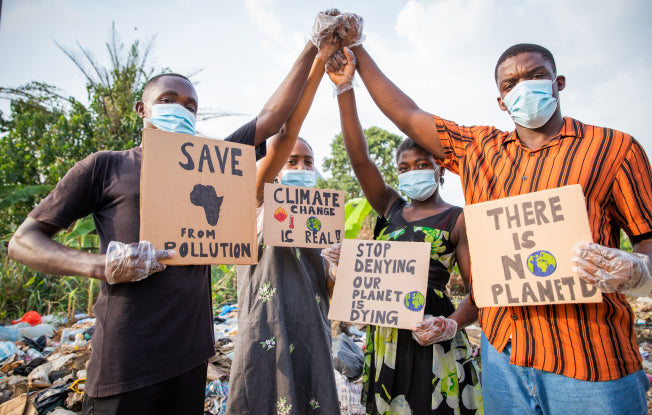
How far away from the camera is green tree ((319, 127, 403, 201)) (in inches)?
619

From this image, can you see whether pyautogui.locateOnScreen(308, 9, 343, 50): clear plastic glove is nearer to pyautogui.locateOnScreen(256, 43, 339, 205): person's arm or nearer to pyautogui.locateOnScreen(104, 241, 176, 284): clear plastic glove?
pyautogui.locateOnScreen(256, 43, 339, 205): person's arm

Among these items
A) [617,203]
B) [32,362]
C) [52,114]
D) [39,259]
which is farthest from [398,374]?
[52,114]

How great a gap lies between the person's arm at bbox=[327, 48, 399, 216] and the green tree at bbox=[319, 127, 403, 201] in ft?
40.1

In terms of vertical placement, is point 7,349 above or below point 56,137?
below

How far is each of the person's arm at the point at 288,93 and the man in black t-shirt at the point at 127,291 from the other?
1.76 feet

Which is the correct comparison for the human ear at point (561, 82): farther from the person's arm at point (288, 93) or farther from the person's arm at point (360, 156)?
the person's arm at point (288, 93)

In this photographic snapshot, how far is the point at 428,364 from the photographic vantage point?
6.79ft

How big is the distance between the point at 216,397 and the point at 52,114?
36.0 ft

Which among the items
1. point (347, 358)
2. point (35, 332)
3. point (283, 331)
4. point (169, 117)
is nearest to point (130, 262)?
point (169, 117)

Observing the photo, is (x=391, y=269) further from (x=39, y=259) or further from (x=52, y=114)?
(x=52, y=114)

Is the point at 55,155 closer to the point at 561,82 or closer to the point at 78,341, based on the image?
the point at 78,341

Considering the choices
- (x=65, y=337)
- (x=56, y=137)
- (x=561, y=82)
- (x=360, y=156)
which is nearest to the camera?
(x=561, y=82)

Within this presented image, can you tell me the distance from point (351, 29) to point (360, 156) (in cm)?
84

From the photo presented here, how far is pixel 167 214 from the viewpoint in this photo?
1.71m
